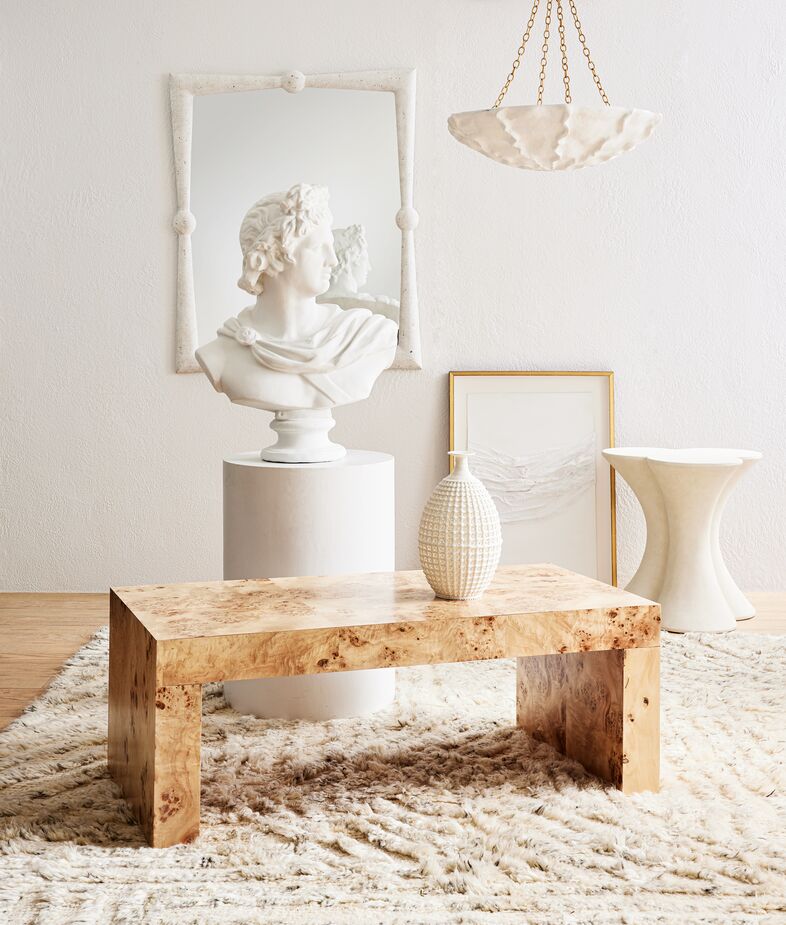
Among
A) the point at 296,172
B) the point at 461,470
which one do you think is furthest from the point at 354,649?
the point at 296,172

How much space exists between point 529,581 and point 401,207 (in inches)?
85.9

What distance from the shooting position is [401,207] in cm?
427

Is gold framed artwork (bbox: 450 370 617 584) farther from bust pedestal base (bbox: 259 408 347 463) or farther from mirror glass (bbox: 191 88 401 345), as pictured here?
bust pedestal base (bbox: 259 408 347 463)

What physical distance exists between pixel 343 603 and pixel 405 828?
1.60ft

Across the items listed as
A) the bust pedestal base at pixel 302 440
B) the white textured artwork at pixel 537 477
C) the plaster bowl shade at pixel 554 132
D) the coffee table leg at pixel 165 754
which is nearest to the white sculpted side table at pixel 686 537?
the white textured artwork at pixel 537 477

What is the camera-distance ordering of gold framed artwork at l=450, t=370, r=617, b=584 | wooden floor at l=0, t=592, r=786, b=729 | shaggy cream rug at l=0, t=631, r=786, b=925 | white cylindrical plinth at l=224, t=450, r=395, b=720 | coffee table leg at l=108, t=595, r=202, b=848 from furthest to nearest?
1. gold framed artwork at l=450, t=370, r=617, b=584
2. wooden floor at l=0, t=592, r=786, b=729
3. white cylindrical plinth at l=224, t=450, r=395, b=720
4. coffee table leg at l=108, t=595, r=202, b=848
5. shaggy cream rug at l=0, t=631, r=786, b=925

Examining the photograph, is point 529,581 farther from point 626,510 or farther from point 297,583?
point 626,510

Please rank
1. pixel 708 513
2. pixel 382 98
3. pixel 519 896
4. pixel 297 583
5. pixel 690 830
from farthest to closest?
pixel 382 98
pixel 708 513
pixel 297 583
pixel 690 830
pixel 519 896

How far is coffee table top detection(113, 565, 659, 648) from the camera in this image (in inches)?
84.9

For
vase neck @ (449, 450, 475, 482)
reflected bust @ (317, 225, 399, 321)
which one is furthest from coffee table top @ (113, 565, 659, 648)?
reflected bust @ (317, 225, 399, 321)

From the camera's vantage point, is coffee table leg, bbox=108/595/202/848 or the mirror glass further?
the mirror glass

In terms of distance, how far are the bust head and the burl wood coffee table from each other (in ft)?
6.26

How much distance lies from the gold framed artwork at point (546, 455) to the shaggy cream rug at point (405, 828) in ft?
4.78

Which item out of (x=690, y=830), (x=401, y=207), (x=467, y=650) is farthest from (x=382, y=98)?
(x=690, y=830)
